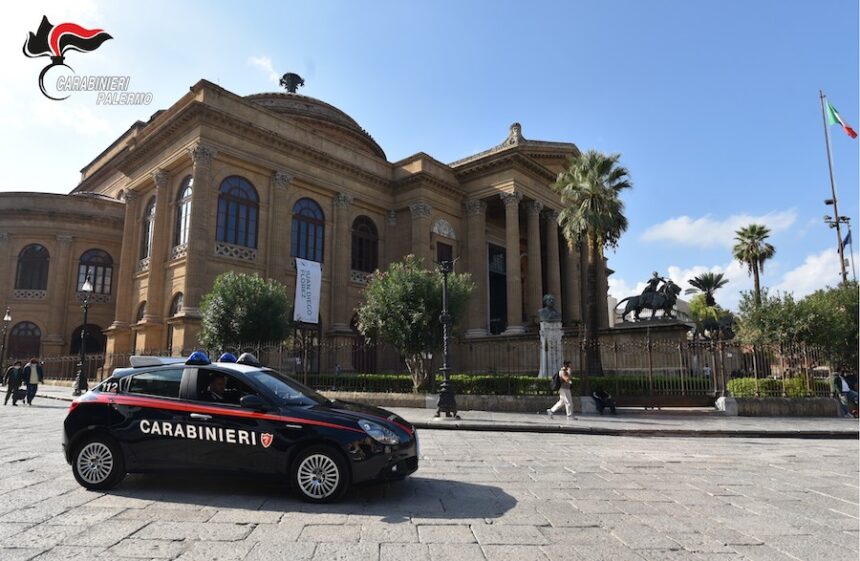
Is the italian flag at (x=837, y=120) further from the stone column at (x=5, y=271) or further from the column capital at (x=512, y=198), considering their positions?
the stone column at (x=5, y=271)

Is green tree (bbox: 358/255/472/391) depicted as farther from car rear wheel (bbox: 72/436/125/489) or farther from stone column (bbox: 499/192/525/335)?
car rear wheel (bbox: 72/436/125/489)

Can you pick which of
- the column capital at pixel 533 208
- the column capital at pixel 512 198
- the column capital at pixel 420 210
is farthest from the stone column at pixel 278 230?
the column capital at pixel 533 208

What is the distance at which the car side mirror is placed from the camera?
18.0 feet

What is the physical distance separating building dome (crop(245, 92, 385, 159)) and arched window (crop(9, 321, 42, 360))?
793 inches

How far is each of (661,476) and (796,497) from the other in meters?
1.53

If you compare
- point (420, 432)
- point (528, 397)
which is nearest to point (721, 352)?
point (528, 397)

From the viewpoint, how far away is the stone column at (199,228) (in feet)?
77.5

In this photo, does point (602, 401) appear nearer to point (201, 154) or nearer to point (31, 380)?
point (31, 380)

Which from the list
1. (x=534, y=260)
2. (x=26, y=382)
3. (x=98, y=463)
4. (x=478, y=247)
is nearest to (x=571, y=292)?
(x=534, y=260)

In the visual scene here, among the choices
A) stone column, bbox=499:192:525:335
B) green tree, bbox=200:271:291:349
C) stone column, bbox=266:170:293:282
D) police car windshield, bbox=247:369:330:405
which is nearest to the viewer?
police car windshield, bbox=247:369:330:405

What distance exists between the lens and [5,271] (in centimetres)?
3272

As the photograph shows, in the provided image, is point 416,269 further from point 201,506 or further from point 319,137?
point 201,506

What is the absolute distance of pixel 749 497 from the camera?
5.99 metres

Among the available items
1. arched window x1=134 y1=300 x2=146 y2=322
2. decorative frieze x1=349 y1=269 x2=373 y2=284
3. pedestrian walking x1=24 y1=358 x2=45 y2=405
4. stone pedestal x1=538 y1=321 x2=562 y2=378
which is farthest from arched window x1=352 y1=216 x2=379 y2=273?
pedestrian walking x1=24 y1=358 x2=45 y2=405
